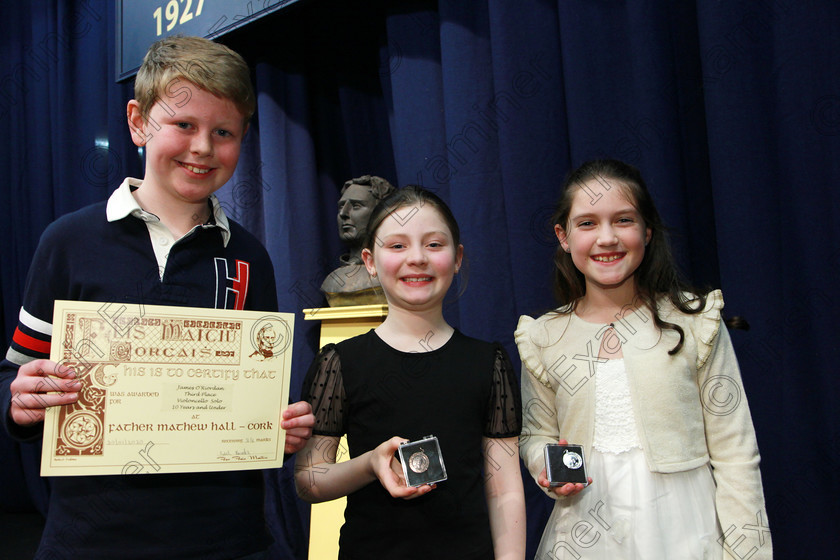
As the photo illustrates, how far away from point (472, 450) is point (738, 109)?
4.72ft

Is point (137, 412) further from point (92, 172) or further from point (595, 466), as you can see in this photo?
point (92, 172)

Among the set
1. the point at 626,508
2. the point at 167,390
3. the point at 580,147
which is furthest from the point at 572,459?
the point at 580,147

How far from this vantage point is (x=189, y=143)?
3.58ft

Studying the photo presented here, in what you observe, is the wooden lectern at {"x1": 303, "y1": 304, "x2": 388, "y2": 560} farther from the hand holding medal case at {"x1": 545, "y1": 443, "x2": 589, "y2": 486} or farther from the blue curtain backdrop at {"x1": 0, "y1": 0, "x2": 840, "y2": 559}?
the hand holding medal case at {"x1": 545, "y1": 443, "x2": 589, "y2": 486}

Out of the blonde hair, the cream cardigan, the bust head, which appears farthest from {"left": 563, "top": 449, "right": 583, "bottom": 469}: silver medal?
the bust head

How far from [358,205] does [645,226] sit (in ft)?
5.25

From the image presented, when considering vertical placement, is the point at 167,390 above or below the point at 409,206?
below

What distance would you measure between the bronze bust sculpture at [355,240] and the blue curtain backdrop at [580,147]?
16 cm

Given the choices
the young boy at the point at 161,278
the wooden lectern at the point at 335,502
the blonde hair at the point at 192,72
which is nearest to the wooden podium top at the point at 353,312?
the wooden lectern at the point at 335,502

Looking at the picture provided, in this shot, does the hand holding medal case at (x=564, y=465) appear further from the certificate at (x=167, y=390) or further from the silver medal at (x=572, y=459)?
the certificate at (x=167, y=390)

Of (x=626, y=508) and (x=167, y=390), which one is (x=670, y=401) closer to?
(x=626, y=508)

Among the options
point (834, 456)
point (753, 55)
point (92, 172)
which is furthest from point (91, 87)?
point (834, 456)

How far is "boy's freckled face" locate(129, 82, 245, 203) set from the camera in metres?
1.08

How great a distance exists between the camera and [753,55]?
1854 millimetres
